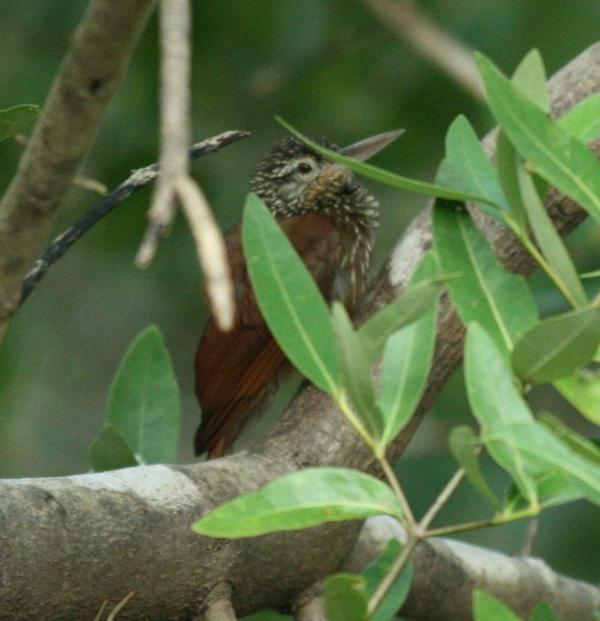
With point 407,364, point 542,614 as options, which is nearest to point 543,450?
point 407,364

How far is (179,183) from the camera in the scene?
127cm

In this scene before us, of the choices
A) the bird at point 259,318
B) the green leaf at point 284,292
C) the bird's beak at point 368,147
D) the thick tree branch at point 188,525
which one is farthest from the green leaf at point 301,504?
the bird's beak at point 368,147

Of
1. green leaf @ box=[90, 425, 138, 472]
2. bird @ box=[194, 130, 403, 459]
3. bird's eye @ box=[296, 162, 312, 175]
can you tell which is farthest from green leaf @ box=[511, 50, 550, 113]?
bird's eye @ box=[296, 162, 312, 175]

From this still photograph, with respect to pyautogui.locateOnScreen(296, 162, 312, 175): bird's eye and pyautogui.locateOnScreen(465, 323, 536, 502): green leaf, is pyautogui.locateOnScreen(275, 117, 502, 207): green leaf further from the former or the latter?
pyautogui.locateOnScreen(296, 162, 312, 175): bird's eye

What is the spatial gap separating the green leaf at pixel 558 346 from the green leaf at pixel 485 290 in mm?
131

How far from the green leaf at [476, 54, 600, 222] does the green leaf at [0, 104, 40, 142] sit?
73cm

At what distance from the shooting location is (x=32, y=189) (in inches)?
66.4

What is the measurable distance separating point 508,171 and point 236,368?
2.02m

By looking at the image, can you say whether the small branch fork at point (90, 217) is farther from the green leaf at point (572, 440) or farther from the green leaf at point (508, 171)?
the green leaf at point (572, 440)

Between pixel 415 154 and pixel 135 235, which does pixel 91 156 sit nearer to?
pixel 135 235

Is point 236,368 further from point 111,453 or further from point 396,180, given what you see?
point 396,180

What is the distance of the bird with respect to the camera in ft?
12.6

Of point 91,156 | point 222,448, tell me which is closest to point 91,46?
point 222,448

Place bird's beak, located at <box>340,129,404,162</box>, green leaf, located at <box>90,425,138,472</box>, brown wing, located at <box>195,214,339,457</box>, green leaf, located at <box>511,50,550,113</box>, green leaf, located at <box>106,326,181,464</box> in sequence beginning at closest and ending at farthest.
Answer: green leaf, located at <box>511,50,550,113</box> < green leaf, located at <box>90,425,138,472</box> < green leaf, located at <box>106,326,181,464</box> < brown wing, located at <box>195,214,339,457</box> < bird's beak, located at <box>340,129,404,162</box>
